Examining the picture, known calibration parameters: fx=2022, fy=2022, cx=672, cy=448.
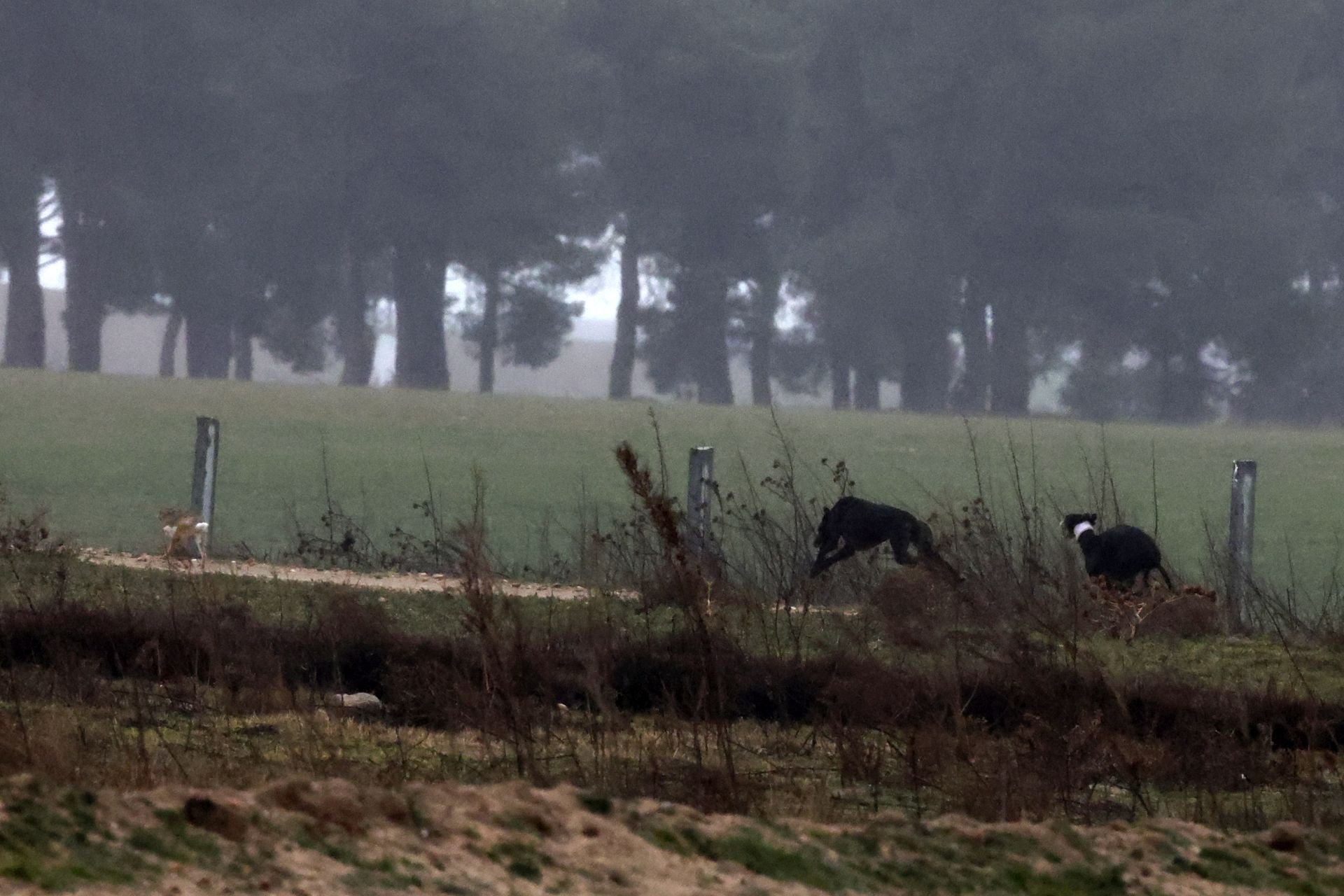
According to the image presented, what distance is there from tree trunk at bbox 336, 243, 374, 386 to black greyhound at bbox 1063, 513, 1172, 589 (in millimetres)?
48608

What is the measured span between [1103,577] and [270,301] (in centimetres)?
5015

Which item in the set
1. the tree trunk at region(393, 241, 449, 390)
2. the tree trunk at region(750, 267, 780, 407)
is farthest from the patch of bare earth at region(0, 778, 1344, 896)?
the tree trunk at region(750, 267, 780, 407)

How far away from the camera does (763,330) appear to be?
64875 mm

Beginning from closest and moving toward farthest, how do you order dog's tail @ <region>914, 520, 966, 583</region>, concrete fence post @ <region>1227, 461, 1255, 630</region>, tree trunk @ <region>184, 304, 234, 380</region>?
dog's tail @ <region>914, 520, 966, 583</region> < concrete fence post @ <region>1227, 461, 1255, 630</region> < tree trunk @ <region>184, 304, 234, 380</region>

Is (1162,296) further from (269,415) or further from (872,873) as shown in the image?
(872,873)

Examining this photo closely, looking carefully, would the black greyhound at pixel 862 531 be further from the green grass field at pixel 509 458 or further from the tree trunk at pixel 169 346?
the tree trunk at pixel 169 346

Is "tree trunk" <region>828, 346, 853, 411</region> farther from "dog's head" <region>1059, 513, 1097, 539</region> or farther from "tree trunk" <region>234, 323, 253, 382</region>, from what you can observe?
"dog's head" <region>1059, 513, 1097, 539</region>

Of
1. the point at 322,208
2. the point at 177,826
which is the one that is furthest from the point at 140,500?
the point at 322,208

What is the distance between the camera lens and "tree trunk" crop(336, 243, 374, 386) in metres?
61.4

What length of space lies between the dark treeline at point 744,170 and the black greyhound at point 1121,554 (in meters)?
40.4

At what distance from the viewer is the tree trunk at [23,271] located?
176 feet

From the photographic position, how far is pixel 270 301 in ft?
197

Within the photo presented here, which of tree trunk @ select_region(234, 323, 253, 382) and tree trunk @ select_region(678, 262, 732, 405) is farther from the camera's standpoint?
tree trunk @ select_region(234, 323, 253, 382)

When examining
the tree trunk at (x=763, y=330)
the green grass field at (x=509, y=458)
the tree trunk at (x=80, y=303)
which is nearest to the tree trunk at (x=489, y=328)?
the tree trunk at (x=763, y=330)
